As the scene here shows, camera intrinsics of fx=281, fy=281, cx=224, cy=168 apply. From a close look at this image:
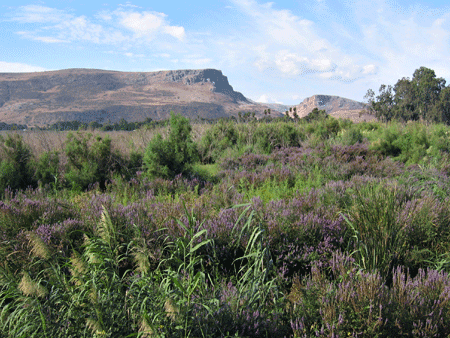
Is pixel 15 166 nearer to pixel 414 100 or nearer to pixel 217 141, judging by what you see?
pixel 217 141

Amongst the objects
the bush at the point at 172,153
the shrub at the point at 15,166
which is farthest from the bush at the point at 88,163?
the bush at the point at 172,153

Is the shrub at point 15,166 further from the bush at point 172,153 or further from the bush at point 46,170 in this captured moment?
the bush at point 172,153

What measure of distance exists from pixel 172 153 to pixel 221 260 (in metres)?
4.66

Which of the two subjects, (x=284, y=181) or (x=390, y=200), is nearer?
(x=390, y=200)

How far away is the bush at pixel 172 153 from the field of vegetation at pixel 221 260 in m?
0.08

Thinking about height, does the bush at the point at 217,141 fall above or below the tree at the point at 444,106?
below

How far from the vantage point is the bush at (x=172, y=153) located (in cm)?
689

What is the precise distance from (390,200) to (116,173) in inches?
242

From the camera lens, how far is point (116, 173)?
7.14m

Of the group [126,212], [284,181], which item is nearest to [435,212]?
[284,181]

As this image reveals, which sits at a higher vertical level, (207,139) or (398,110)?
(398,110)

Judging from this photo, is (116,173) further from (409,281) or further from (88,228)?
(409,281)

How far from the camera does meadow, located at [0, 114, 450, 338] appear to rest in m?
1.79

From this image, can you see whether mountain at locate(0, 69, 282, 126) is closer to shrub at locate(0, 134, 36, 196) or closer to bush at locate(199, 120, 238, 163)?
bush at locate(199, 120, 238, 163)
